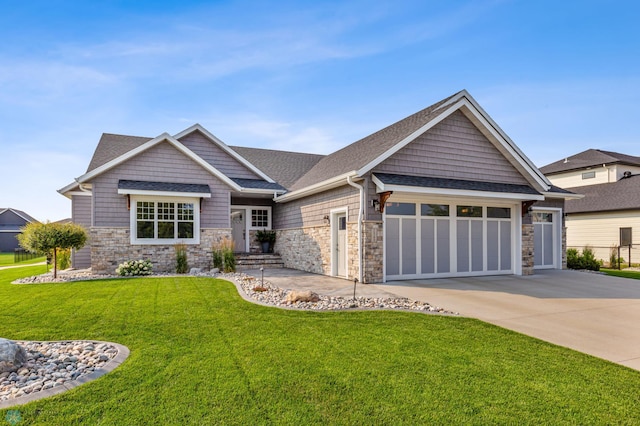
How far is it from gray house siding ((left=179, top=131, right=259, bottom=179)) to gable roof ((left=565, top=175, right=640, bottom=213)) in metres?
19.8

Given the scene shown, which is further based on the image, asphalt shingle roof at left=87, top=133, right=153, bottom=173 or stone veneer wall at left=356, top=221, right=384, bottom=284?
asphalt shingle roof at left=87, top=133, right=153, bottom=173

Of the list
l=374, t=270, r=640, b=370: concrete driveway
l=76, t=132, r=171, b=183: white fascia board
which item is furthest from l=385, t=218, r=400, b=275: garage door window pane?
l=76, t=132, r=171, b=183: white fascia board

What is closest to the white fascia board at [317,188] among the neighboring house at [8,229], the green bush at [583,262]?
the green bush at [583,262]

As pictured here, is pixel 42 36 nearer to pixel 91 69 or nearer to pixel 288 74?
pixel 91 69

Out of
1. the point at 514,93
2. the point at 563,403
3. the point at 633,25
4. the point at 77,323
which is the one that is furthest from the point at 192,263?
the point at 633,25

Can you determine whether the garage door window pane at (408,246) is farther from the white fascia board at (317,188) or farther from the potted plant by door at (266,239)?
the potted plant by door at (266,239)

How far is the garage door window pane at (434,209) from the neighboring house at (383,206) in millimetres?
34

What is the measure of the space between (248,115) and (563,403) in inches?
547

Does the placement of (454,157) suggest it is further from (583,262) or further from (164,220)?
(164,220)

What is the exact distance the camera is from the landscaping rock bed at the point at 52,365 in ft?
12.0

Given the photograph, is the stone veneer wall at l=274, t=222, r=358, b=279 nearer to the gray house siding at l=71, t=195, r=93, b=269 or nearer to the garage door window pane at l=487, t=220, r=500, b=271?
the garage door window pane at l=487, t=220, r=500, b=271

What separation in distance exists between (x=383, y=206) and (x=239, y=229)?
8396mm

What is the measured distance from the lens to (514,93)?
13.3 metres

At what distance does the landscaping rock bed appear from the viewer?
3.64 metres
